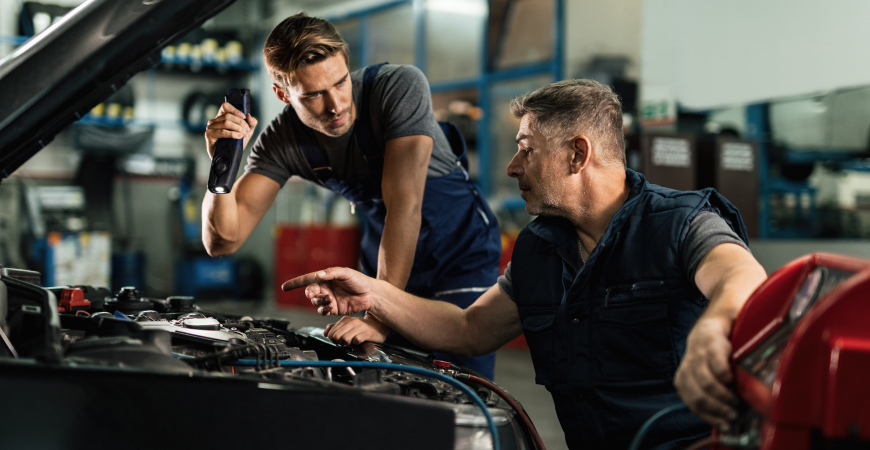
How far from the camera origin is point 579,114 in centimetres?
142

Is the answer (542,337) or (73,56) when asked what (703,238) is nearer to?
(542,337)

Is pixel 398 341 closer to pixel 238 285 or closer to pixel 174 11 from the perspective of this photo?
pixel 174 11

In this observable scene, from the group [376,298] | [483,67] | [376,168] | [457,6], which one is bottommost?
[376,298]

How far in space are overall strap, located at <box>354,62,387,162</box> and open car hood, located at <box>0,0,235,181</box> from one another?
0.68 meters

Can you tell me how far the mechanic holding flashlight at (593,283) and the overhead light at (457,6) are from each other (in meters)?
5.97

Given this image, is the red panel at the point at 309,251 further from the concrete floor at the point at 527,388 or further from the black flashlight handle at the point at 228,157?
the black flashlight handle at the point at 228,157

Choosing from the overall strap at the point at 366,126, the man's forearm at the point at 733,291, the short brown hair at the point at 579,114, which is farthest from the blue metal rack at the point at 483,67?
the man's forearm at the point at 733,291

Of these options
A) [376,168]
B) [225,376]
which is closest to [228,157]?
[376,168]

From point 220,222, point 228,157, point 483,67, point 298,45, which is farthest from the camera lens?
point 483,67

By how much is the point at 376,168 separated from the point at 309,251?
6366 millimetres

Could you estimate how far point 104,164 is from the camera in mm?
8484

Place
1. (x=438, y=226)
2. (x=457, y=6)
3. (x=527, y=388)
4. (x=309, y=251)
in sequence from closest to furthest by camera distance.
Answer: (x=438, y=226) < (x=527, y=388) < (x=457, y=6) < (x=309, y=251)

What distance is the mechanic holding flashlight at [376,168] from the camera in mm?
1771

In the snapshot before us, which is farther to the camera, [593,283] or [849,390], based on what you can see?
[593,283]
